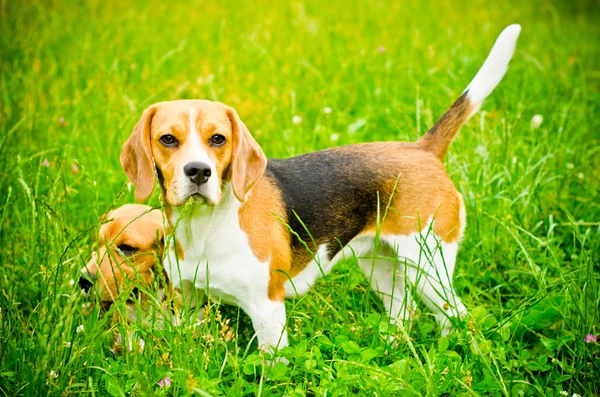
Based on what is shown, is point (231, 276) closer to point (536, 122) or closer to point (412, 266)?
point (412, 266)

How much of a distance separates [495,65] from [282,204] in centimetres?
157

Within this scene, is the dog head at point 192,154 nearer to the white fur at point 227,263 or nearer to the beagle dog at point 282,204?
the beagle dog at point 282,204

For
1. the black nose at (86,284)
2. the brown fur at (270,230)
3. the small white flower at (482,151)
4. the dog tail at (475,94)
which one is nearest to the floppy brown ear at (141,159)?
the brown fur at (270,230)

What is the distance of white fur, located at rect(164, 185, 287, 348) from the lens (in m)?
3.30

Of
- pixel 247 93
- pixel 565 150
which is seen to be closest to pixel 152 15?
pixel 247 93

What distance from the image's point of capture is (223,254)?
330 cm

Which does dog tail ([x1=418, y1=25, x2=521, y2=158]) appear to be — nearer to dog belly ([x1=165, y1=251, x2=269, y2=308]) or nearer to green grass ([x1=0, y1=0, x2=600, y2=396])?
green grass ([x1=0, y1=0, x2=600, y2=396])

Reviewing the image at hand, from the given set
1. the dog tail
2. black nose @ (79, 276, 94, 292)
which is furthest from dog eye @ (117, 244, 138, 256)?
the dog tail

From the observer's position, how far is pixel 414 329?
3898mm

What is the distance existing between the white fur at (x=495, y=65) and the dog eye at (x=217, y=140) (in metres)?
1.62

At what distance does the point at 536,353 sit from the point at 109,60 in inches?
230

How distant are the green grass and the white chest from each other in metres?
0.20

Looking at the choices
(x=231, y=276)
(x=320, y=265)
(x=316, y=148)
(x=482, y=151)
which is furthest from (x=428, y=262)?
(x=316, y=148)

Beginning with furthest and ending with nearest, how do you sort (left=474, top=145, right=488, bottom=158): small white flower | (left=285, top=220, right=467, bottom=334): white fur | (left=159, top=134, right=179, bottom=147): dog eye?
(left=474, top=145, right=488, bottom=158): small white flower
(left=285, top=220, right=467, bottom=334): white fur
(left=159, top=134, right=179, bottom=147): dog eye
